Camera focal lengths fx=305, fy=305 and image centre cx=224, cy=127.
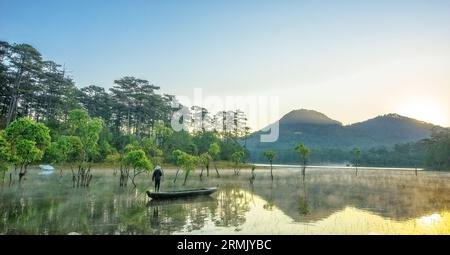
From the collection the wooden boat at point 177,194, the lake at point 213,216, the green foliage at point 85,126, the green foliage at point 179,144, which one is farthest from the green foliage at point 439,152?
the green foliage at point 85,126

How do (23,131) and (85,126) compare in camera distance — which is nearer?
(23,131)

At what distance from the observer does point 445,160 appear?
9225 centimetres

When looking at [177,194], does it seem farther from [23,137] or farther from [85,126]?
[85,126]

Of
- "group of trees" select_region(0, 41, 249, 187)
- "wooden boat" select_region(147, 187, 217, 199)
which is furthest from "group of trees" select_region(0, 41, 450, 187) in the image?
"wooden boat" select_region(147, 187, 217, 199)

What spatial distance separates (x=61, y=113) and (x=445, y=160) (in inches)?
4186

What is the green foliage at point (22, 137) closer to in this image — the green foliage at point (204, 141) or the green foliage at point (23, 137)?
the green foliage at point (23, 137)

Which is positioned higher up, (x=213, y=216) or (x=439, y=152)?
(x=439, y=152)

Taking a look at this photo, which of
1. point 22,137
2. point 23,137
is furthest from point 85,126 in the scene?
point 22,137

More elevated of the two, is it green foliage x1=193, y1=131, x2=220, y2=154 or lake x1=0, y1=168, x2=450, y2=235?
green foliage x1=193, y1=131, x2=220, y2=154

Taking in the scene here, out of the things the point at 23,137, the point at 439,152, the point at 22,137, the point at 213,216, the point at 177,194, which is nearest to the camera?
the point at 213,216

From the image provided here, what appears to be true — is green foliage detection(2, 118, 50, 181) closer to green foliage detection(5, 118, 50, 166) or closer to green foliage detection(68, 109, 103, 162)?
green foliage detection(5, 118, 50, 166)

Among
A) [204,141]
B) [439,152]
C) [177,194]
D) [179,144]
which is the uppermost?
[204,141]

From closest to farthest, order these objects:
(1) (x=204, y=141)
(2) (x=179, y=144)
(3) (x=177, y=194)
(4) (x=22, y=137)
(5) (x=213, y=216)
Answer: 1. (5) (x=213, y=216)
2. (4) (x=22, y=137)
3. (3) (x=177, y=194)
4. (2) (x=179, y=144)
5. (1) (x=204, y=141)
